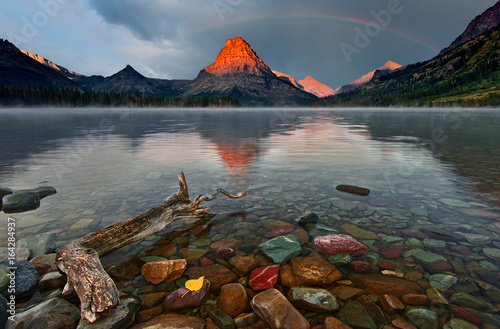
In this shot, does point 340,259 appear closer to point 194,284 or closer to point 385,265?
point 385,265

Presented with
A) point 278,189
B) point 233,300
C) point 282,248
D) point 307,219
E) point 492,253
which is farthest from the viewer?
point 278,189

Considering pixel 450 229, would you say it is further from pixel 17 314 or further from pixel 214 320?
pixel 17 314

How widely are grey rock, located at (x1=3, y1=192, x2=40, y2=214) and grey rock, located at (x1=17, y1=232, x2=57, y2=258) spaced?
140 inches

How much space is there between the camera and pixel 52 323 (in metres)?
4.58

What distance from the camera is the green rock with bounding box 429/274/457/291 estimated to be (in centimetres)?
574

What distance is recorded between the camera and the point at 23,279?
577 centimetres

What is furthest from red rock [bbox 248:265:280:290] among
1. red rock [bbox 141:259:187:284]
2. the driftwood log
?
the driftwood log

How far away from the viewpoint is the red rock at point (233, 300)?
206 inches

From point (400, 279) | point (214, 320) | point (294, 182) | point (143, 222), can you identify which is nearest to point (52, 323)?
point (214, 320)

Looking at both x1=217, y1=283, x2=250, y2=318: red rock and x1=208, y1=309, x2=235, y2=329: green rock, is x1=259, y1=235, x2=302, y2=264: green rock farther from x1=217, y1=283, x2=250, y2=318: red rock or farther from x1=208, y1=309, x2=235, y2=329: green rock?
x1=208, y1=309, x2=235, y2=329: green rock

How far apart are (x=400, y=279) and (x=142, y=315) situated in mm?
5515

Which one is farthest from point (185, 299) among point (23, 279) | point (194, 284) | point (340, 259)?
point (340, 259)

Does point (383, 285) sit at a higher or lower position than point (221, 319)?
higher

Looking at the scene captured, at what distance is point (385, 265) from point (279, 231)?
314 cm
